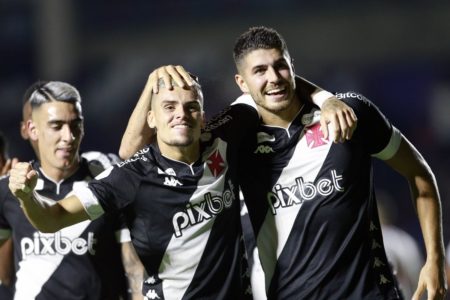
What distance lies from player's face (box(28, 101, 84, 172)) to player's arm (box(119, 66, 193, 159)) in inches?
26.2

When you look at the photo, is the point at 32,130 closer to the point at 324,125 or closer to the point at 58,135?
the point at 58,135

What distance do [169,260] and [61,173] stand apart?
1226mm

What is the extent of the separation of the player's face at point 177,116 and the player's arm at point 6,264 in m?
1.56

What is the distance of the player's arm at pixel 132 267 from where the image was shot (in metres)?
5.63

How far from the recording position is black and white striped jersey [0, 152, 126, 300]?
566cm

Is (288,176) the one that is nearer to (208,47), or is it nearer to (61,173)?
(61,173)

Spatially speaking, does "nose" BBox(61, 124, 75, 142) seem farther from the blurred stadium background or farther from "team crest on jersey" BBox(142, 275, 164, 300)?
the blurred stadium background

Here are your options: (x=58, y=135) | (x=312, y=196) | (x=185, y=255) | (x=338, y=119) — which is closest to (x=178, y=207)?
(x=185, y=255)

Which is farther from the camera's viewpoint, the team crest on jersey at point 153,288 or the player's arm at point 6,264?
the player's arm at point 6,264

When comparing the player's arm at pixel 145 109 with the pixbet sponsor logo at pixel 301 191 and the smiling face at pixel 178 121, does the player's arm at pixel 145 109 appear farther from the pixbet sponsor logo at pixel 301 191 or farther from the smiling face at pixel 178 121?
the pixbet sponsor logo at pixel 301 191

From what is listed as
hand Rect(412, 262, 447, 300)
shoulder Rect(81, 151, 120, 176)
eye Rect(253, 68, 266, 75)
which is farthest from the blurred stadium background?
eye Rect(253, 68, 266, 75)

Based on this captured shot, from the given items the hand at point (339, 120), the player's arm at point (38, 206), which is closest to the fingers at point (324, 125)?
the hand at point (339, 120)

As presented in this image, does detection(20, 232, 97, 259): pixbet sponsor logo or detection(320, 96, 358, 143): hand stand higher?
detection(320, 96, 358, 143): hand

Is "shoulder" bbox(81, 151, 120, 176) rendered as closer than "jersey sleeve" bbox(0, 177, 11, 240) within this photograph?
No
